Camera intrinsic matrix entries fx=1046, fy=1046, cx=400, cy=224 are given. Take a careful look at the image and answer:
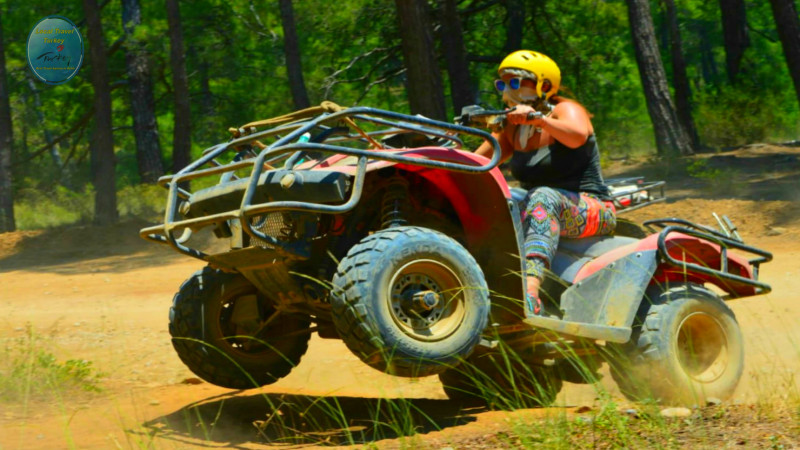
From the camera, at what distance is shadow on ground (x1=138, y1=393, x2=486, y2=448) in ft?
16.8

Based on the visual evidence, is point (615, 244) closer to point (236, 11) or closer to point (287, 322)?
point (287, 322)

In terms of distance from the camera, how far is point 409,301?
484cm

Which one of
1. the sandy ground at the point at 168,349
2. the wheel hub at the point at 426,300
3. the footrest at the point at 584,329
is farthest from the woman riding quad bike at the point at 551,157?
the sandy ground at the point at 168,349

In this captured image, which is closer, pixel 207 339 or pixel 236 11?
pixel 207 339

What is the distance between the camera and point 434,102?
51.4 ft

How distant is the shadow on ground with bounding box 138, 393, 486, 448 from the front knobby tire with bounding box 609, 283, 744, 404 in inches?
35.6

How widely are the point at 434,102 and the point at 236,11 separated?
481 inches

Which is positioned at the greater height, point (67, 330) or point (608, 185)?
point (608, 185)

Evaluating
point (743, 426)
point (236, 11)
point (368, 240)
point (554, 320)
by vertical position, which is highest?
point (236, 11)

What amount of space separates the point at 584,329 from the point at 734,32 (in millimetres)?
18909

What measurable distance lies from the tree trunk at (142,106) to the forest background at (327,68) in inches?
1.3

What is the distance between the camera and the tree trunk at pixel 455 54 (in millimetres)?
20453

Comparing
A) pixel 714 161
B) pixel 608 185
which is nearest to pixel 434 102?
pixel 714 161

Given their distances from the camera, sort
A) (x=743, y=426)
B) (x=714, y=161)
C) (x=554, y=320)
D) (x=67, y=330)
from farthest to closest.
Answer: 1. (x=714, y=161)
2. (x=67, y=330)
3. (x=554, y=320)
4. (x=743, y=426)
